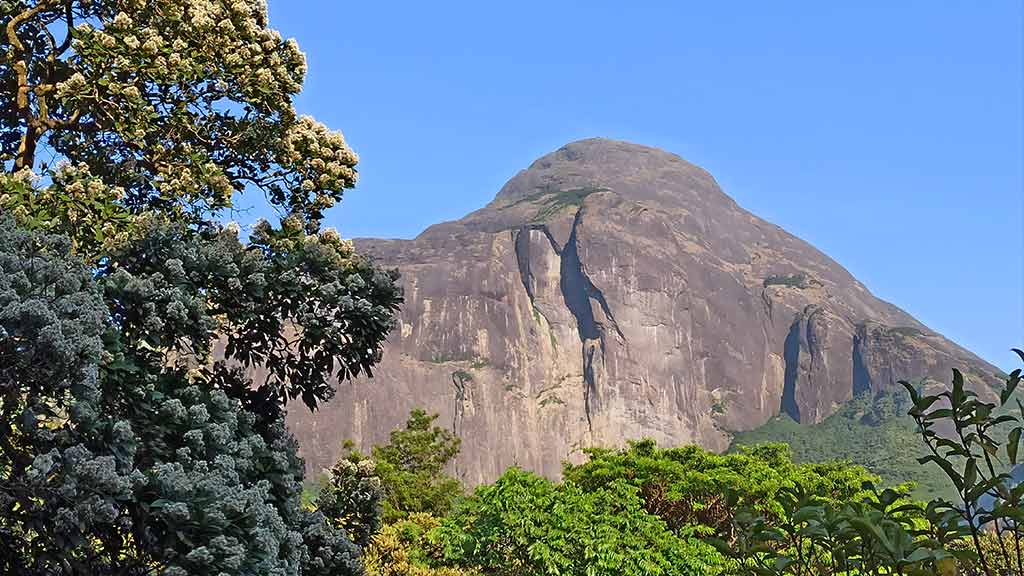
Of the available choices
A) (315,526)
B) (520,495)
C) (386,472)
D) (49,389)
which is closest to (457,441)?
(386,472)

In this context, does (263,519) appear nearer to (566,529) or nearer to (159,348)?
(159,348)

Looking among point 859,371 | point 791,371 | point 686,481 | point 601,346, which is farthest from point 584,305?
point 686,481

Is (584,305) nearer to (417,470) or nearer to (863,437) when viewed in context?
(863,437)

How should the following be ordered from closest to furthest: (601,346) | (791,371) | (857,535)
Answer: (857,535) < (601,346) < (791,371)

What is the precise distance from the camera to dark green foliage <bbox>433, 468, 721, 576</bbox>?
1952 centimetres

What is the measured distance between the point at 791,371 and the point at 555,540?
145 meters

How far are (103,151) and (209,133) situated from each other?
1.06 meters

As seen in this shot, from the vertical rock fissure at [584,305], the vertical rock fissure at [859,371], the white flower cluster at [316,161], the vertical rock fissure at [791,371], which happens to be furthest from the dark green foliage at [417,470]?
the vertical rock fissure at [791,371]

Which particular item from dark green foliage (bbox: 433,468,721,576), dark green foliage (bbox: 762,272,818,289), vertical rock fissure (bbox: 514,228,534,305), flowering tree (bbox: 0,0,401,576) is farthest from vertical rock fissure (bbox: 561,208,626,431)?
flowering tree (bbox: 0,0,401,576)

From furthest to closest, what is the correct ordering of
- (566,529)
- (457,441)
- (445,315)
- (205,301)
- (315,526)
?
1. (445,315)
2. (457,441)
3. (566,529)
4. (315,526)
5. (205,301)

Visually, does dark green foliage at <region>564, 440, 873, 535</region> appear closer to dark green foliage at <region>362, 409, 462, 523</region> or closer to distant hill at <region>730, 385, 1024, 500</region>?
dark green foliage at <region>362, 409, 462, 523</region>

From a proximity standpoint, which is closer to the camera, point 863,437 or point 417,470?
point 417,470

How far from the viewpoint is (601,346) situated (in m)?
150

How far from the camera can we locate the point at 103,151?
1077 cm
